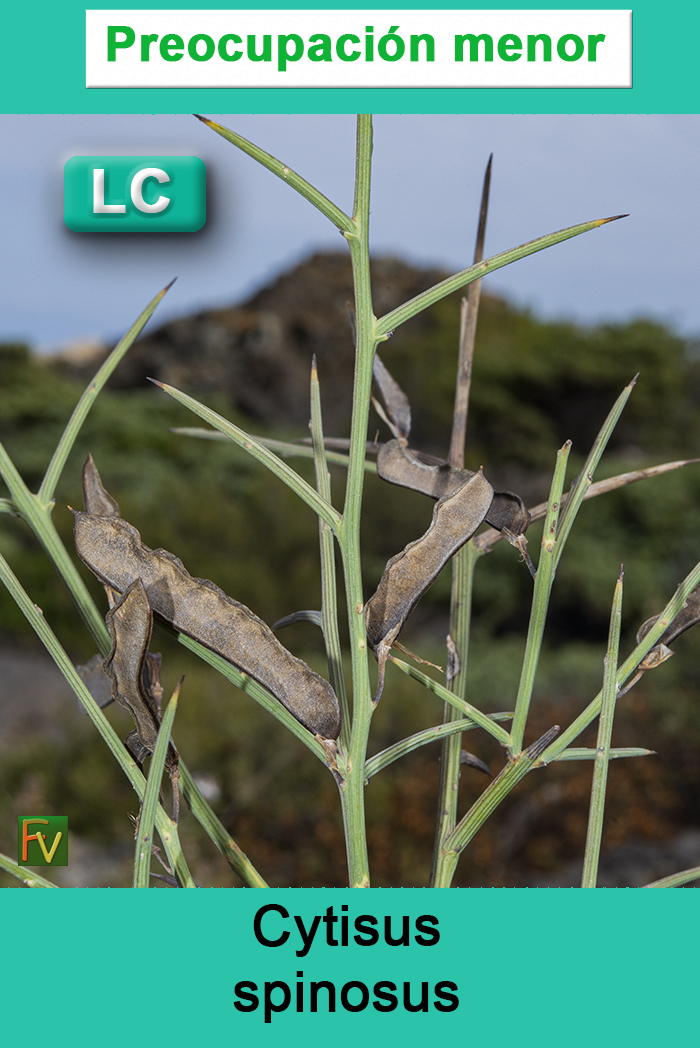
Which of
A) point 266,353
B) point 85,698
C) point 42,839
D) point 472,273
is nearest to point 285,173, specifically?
point 472,273

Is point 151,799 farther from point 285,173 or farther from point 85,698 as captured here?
point 285,173

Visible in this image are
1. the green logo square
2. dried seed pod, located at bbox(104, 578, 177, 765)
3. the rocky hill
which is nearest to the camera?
dried seed pod, located at bbox(104, 578, 177, 765)

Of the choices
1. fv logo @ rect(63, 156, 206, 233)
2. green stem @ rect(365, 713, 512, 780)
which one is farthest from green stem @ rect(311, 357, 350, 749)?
fv logo @ rect(63, 156, 206, 233)

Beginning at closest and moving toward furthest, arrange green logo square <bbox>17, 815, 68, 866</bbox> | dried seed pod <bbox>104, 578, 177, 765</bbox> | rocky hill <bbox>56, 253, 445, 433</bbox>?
dried seed pod <bbox>104, 578, 177, 765</bbox>
green logo square <bbox>17, 815, 68, 866</bbox>
rocky hill <bbox>56, 253, 445, 433</bbox>

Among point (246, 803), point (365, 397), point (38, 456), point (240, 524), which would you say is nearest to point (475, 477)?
point (365, 397)

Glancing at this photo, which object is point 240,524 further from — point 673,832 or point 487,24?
point 487,24

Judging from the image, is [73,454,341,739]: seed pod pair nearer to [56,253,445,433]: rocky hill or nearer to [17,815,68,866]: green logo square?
[17,815,68,866]: green logo square

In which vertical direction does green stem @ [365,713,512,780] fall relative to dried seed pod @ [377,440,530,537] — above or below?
below
